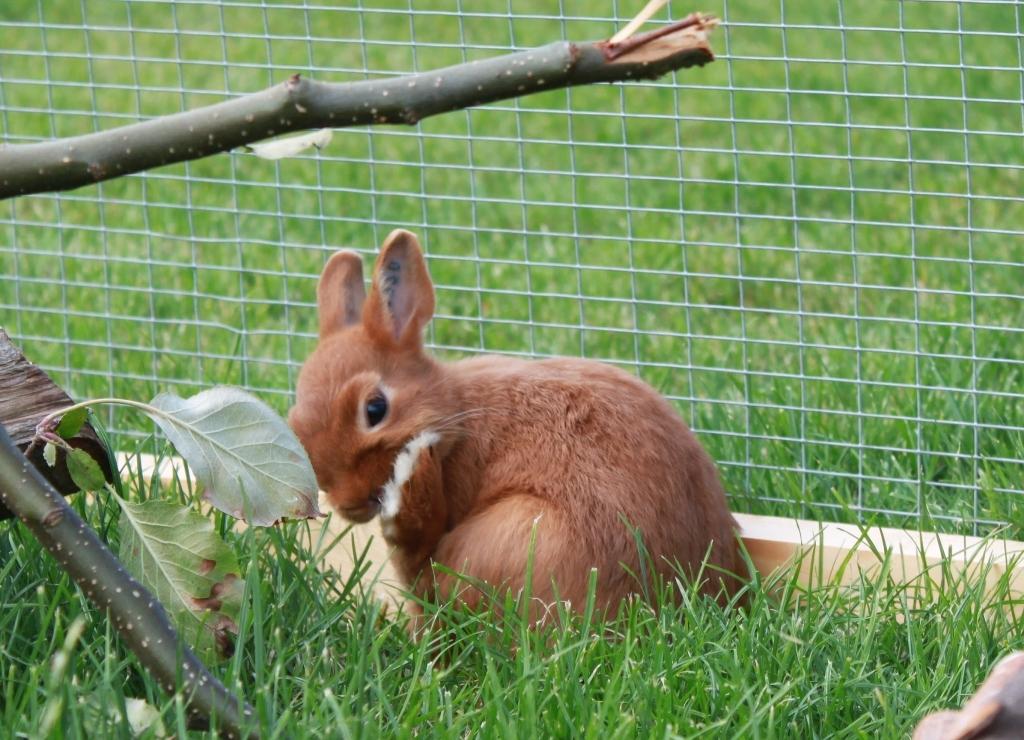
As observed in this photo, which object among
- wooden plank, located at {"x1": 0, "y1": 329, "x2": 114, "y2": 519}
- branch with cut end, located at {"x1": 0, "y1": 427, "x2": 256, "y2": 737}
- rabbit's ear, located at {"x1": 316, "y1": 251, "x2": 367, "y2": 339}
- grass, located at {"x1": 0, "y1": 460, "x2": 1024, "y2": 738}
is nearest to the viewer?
branch with cut end, located at {"x1": 0, "y1": 427, "x2": 256, "y2": 737}

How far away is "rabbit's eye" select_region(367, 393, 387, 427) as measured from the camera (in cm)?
263

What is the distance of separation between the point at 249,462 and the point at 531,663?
510 millimetres

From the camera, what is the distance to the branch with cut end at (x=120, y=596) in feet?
5.92

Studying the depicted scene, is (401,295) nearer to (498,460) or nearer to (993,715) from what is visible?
(498,460)

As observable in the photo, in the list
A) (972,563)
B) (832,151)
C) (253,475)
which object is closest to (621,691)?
(253,475)

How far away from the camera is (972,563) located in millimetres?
2590

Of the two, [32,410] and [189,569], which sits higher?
[32,410]

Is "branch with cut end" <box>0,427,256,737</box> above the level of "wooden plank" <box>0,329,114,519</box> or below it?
below

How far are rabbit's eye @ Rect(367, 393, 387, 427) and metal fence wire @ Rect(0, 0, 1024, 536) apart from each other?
60 cm

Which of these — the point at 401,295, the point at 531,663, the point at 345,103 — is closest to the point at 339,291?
the point at 401,295

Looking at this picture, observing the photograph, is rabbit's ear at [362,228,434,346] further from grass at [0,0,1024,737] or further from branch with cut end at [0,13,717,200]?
branch with cut end at [0,13,717,200]

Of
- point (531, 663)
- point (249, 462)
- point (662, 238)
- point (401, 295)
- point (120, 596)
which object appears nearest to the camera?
point (120, 596)

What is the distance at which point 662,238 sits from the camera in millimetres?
4391

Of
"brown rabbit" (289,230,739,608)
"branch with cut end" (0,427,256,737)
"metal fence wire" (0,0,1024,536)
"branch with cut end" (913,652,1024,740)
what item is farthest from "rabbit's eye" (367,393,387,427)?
"branch with cut end" (913,652,1024,740)
